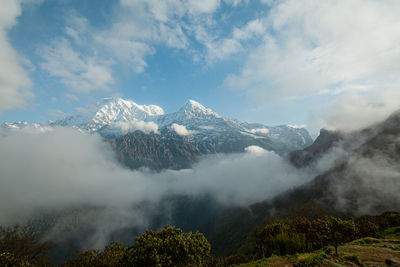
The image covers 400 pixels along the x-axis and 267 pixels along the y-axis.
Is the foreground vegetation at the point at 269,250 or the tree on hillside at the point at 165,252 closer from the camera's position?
the foreground vegetation at the point at 269,250

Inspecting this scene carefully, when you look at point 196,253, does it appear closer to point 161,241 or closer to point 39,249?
point 161,241

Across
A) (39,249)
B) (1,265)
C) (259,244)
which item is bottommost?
(259,244)

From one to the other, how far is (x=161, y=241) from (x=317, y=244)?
69.1 meters

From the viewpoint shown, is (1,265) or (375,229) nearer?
(1,265)

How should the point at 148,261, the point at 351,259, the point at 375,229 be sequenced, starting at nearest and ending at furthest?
the point at 351,259 < the point at 148,261 < the point at 375,229

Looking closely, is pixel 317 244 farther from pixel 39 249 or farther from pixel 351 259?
pixel 39 249

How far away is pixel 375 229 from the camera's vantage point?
94.0 metres

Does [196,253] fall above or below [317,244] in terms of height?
above

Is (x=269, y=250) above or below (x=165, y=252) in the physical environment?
below

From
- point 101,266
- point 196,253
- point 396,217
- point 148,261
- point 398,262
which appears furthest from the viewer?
point 396,217

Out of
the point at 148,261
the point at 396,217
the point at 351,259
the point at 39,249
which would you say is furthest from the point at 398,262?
the point at 39,249

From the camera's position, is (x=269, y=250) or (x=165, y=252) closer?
(x=165, y=252)

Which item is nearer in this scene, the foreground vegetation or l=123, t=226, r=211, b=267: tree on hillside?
the foreground vegetation

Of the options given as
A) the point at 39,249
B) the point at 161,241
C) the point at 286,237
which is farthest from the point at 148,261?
the point at 39,249
